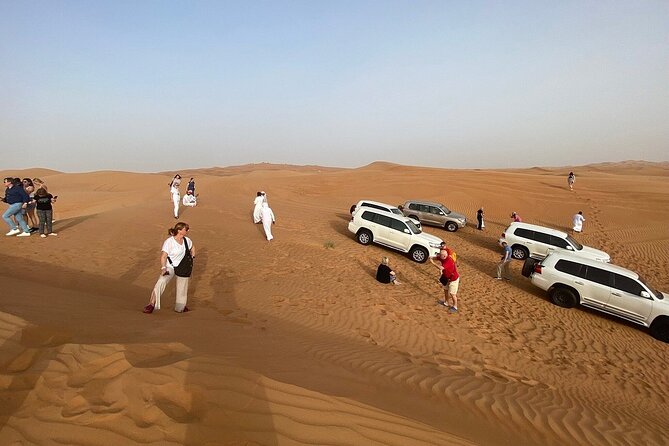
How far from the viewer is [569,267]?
34.2 ft

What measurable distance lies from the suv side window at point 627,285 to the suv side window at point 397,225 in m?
6.63

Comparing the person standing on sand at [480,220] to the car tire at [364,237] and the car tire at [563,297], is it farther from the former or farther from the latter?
the car tire at [563,297]

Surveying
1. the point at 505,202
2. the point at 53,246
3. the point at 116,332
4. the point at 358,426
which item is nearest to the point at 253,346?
the point at 116,332

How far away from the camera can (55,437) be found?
2621mm

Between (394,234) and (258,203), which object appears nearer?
(394,234)

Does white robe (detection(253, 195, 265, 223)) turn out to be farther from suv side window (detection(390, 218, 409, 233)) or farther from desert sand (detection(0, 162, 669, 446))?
suv side window (detection(390, 218, 409, 233))

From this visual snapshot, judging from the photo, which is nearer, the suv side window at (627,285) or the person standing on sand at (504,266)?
the suv side window at (627,285)

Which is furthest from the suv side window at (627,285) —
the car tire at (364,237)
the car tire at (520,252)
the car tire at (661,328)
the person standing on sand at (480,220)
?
the person standing on sand at (480,220)

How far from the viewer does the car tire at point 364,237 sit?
1457 centimetres

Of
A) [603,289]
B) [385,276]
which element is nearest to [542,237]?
[603,289]

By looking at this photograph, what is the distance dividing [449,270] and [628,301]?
4.99 meters

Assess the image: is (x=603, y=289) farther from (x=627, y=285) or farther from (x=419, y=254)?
(x=419, y=254)

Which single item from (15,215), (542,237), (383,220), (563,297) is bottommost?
(563,297)

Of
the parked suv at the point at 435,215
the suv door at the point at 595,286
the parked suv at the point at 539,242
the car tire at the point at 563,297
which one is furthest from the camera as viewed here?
the parked suv at the point at 435,215
